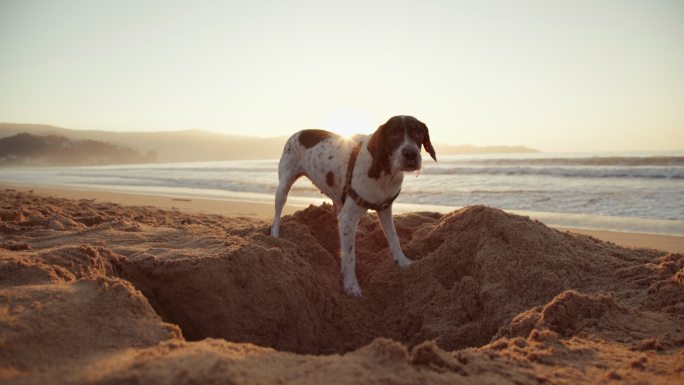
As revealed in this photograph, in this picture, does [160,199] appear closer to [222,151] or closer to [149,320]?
[149,320]

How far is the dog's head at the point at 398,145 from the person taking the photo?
4383mm

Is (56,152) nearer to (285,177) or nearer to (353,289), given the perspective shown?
(285,177)

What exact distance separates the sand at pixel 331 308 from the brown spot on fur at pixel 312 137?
103 cm

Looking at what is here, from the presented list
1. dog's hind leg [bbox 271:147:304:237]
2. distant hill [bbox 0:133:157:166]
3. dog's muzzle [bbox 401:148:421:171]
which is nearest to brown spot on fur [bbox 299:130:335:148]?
dog's hind leg [bbox 271:147:304:237]

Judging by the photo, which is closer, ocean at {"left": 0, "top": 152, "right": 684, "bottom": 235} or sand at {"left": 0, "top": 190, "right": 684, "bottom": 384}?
sand at {"left": 0, "top": 190, "right": 684, "bottom": 384}

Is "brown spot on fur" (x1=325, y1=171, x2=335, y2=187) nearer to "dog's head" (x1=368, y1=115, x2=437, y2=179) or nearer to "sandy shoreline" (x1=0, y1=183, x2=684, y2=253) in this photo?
"dog's head" (x1=368, y1=115, x2=437, y2=179)

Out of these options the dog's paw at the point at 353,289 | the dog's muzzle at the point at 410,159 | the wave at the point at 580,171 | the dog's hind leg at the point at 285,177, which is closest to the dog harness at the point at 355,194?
the dog's muzzle at the point at 410,159

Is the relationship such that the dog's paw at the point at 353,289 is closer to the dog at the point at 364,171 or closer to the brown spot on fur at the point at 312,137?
the dog at the point at 364,171

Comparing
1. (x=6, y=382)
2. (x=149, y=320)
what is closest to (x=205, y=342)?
(x=149, y=320)

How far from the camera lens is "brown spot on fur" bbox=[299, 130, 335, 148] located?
6043mm

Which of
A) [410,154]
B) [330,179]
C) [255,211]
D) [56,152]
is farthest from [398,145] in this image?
[56,152]

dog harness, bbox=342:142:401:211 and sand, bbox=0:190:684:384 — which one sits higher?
dog harness, bbox=342:142:401:211

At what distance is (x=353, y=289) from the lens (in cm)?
463

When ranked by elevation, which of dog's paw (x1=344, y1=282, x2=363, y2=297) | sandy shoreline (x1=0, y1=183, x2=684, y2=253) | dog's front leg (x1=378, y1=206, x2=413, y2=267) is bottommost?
dog's paw (x1=344, y1=282, x2=363, y2=297)
